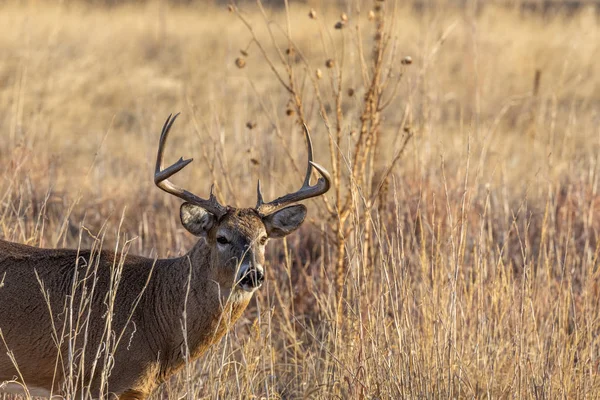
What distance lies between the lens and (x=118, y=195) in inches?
362

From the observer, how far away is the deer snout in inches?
197

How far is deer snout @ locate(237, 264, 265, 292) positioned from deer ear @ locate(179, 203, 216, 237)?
0.39 m

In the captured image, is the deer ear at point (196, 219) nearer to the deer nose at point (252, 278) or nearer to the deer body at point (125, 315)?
the deer body at point (125, 315)

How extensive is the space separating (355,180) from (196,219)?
869 mm

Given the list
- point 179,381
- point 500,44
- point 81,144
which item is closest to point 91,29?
point 81,144

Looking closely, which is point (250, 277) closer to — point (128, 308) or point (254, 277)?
point (254, 277)

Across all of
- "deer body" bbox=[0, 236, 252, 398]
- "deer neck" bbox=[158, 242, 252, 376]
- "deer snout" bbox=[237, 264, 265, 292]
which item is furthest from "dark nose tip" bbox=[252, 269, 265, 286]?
"deer neck" bbox=[158, 242, 252, 376]

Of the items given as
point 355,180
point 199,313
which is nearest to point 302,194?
point 355,180

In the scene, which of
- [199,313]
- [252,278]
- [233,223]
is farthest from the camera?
[199,313]

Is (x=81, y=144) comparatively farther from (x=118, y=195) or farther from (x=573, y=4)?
(x=573, y=4)

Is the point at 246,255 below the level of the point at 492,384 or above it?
above

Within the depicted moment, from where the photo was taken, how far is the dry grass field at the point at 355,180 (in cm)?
523

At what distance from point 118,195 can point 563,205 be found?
12.4 ft

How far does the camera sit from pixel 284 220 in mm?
5539
